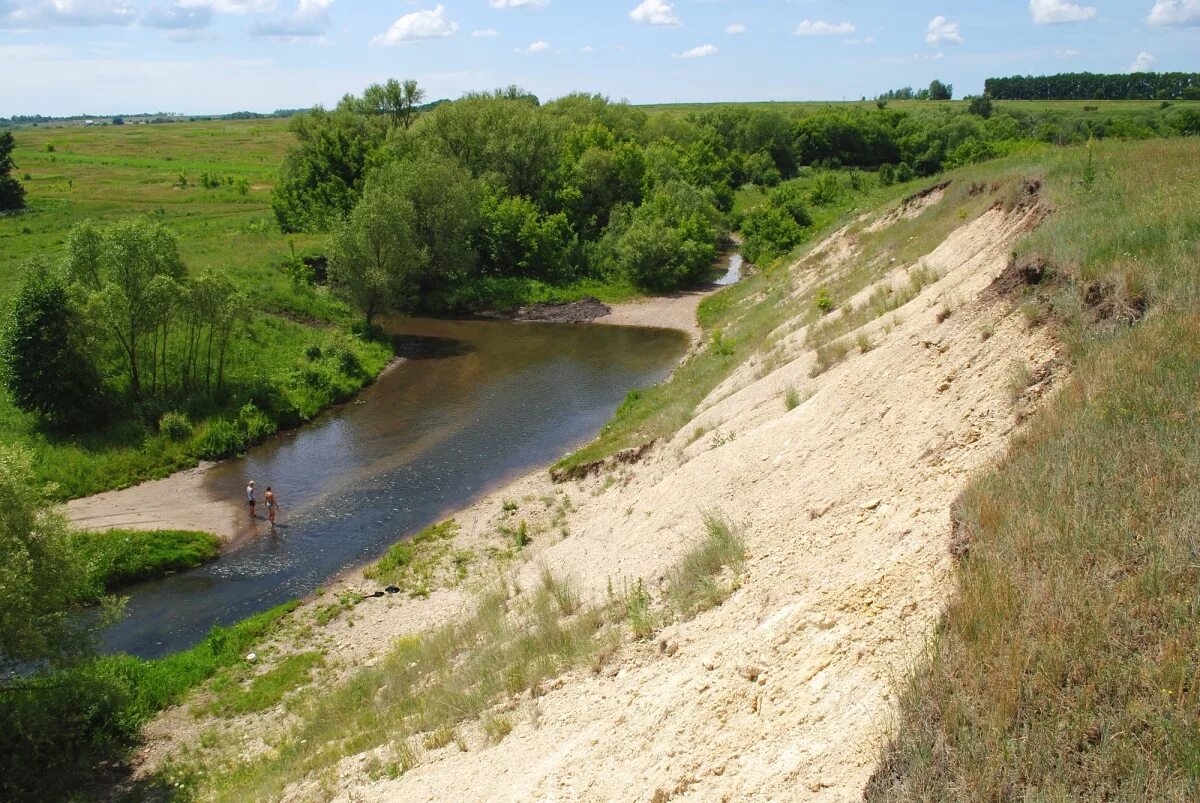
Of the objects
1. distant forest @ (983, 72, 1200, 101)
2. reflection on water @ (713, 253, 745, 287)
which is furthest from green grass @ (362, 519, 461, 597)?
distant forest @ (983, 72, 1200, 101)

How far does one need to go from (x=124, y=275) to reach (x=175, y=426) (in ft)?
21.5

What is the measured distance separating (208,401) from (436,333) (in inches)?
771

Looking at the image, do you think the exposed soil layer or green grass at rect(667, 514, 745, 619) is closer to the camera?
green grass at rect(667, 514, 745, 619)

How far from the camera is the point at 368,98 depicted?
77.4 metres

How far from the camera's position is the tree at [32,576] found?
555 inches

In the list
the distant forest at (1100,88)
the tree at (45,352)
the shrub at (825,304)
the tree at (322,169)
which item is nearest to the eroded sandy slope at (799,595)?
the shrub at (825,304)

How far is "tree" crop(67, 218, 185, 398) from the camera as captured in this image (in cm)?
3116

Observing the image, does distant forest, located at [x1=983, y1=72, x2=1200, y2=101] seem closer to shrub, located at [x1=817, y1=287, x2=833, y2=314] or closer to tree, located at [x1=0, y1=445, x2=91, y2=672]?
shrub, located at [x1=817, y1=287, x2=833, y2=314]

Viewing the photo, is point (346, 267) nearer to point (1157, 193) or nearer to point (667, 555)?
point (667, 555)

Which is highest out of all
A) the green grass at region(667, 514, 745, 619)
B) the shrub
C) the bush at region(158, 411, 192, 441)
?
the shrub

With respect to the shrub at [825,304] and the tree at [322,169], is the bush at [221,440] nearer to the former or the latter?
the shrub at [825,304]

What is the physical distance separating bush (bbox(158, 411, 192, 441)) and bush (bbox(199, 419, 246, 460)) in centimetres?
73

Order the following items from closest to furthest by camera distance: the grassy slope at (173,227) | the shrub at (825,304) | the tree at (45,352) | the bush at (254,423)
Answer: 1. the shrub at (825,304)
2. the tree at (45,352)
3. the grassy slope at (173,227)
4. the bush at (254,423)

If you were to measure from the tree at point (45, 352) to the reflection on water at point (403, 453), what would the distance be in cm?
677
